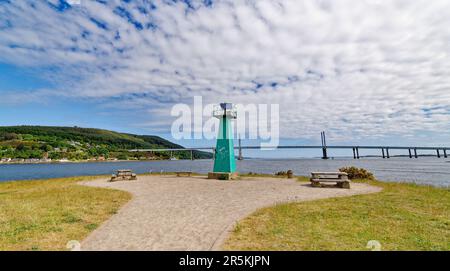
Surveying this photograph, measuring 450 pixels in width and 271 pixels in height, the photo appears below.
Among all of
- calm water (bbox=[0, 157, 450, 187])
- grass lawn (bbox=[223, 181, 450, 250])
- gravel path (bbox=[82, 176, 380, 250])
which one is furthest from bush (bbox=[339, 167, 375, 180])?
gravel path (bbox=[82, 176, 380, 250])

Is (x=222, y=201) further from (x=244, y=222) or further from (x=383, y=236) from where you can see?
(x=383, y=236)

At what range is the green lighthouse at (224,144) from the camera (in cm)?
2253

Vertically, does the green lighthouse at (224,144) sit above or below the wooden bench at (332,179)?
above

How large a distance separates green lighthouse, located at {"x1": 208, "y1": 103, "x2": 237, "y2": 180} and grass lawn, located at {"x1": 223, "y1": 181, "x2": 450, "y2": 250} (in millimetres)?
12216

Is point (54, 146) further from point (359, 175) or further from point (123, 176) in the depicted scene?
point (359, 175)

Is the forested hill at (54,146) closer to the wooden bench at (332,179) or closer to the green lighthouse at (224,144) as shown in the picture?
the green lighthouse at (224,144)

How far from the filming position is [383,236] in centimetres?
630

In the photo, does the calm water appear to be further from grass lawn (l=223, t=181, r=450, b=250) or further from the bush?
grass lawn (l=223, t=181, r=450, b=250)

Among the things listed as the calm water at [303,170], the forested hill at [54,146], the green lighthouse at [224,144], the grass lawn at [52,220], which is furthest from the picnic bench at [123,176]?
the forested hill at [54,146]

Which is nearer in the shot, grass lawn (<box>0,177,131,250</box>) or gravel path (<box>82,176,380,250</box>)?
gravel path (<box>82,176,380,250</box>)

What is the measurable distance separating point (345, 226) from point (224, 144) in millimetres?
15974

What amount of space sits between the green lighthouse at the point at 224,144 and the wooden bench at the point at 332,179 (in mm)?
7700

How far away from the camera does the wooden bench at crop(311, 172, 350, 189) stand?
15938 mm
